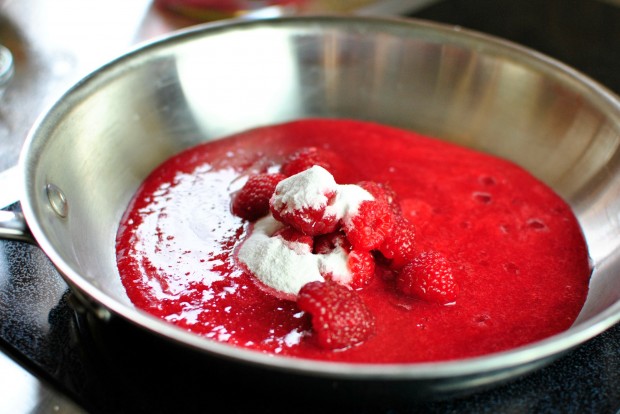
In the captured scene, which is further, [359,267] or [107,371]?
[359,267]

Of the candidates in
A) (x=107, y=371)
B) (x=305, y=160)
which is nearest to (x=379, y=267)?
(x=305, y=160)

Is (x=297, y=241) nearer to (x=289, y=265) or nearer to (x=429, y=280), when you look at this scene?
(x=289, y=265)

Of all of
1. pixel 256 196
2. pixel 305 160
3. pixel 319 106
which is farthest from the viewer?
pixel 319 106

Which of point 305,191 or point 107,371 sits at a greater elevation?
point 305,191

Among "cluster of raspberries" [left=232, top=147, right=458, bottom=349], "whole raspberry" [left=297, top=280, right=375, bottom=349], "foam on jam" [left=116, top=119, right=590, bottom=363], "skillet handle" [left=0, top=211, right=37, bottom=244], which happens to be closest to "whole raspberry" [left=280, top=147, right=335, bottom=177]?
"foam on jam" [left=116, top=119, right=590, bottom=363]

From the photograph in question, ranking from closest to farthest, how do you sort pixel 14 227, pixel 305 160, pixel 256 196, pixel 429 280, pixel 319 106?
1. pixel 14 227
2. pixel 429 280
3. pixel 256 196
4. pixel 305 160
5. pixel 319 106

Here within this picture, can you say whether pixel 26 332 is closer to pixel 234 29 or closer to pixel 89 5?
pixel 234 29
